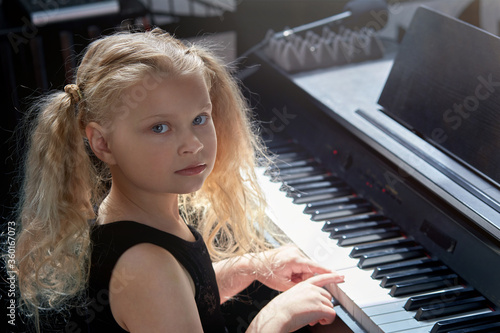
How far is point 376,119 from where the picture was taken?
194 centimetres

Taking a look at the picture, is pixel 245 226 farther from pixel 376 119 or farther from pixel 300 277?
pixel 376 119

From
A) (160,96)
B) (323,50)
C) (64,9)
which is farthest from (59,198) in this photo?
(64,9)

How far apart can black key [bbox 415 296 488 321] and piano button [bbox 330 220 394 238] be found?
0.38 meters

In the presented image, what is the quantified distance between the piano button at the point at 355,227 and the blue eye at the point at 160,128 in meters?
0.68

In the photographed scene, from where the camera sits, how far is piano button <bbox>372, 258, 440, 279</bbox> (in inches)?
59.2

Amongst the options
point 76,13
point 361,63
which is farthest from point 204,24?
point 361,63

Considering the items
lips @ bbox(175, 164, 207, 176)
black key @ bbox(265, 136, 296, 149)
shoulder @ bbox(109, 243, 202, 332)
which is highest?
lips @ bbox(175, 164, 207, 176)

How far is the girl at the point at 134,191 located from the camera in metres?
1.19

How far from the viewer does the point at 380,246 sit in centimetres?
163

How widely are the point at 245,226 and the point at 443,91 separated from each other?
0.68 m

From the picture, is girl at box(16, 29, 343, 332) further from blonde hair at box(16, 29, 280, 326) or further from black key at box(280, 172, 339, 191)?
black key at box(280, 172, 339, 191)

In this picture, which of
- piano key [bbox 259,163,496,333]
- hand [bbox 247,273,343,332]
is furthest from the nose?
piano key [bbox 259,163,496,333]

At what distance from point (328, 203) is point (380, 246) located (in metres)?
0.27

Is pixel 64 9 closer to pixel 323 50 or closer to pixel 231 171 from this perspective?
pixel 323 50
